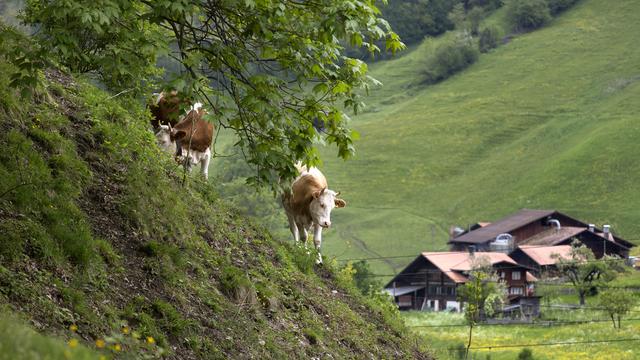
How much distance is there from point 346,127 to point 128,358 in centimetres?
516

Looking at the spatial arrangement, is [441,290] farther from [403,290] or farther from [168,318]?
[168,318]

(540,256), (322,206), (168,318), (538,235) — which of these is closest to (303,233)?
(322,206)

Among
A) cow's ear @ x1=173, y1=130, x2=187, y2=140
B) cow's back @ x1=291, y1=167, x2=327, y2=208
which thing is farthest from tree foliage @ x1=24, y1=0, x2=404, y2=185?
cow's back @ x1=291, y1=167, x2=327, y2=208

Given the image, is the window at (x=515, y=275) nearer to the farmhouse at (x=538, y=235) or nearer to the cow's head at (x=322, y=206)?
the farmhouse at (x=538, y=235)

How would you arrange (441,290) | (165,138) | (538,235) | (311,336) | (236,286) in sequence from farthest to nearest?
(538,235), (441,290), (165,138), (311,336), (236,286)

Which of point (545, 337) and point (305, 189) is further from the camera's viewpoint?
point (545, 337)

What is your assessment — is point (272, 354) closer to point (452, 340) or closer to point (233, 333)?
point (233, 333)

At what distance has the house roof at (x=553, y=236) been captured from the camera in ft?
385

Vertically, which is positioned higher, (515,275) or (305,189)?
(515,275)

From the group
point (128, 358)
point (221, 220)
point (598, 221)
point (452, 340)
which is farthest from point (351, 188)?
point (128, 358)

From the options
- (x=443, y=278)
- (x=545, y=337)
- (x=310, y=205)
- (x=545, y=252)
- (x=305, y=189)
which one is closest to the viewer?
(x=310, y=205)

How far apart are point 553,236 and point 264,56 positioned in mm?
111121

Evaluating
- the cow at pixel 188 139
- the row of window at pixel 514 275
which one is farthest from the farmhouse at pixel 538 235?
the cow at pixel 188 139

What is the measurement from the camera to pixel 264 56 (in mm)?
13562
